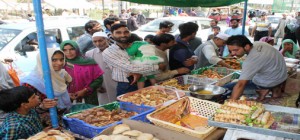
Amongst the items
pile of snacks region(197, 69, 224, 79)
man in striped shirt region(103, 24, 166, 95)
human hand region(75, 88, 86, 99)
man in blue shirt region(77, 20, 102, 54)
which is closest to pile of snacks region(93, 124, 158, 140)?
man in striped shirt region(103, 24, 166, 95)

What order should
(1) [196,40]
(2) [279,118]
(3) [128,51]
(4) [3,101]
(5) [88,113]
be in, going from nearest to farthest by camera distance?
(2) [279,118] → (4) [3,101] → (5) [88,113] → (3) [128,51] → (1) [196,40]

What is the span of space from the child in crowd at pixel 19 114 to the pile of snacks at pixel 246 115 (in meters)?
1.43

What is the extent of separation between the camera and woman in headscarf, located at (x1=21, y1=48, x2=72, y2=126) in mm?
2580

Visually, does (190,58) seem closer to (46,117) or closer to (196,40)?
(196,40)

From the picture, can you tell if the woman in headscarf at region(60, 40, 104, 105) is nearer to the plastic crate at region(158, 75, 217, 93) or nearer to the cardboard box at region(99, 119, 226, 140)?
the plastic crate at region(158, 75, 217, 93)

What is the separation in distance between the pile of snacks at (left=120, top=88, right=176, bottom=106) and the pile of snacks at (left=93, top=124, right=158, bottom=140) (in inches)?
27.1

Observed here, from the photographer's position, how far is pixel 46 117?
98.2 inches

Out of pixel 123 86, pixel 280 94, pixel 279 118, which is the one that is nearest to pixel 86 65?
pixel 123 86

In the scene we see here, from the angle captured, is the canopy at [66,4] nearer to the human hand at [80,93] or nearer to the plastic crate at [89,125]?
the human hand at [80,93]

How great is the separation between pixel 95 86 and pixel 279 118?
2.18 meters

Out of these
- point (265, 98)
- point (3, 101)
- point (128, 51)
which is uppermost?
point (128, 51)

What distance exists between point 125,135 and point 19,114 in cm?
98

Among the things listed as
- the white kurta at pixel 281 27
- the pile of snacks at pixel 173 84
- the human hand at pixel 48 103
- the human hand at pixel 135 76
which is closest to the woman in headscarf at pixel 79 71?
the human hand at pixel 135 76

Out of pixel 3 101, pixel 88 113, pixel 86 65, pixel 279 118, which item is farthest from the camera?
pixel 86 65
